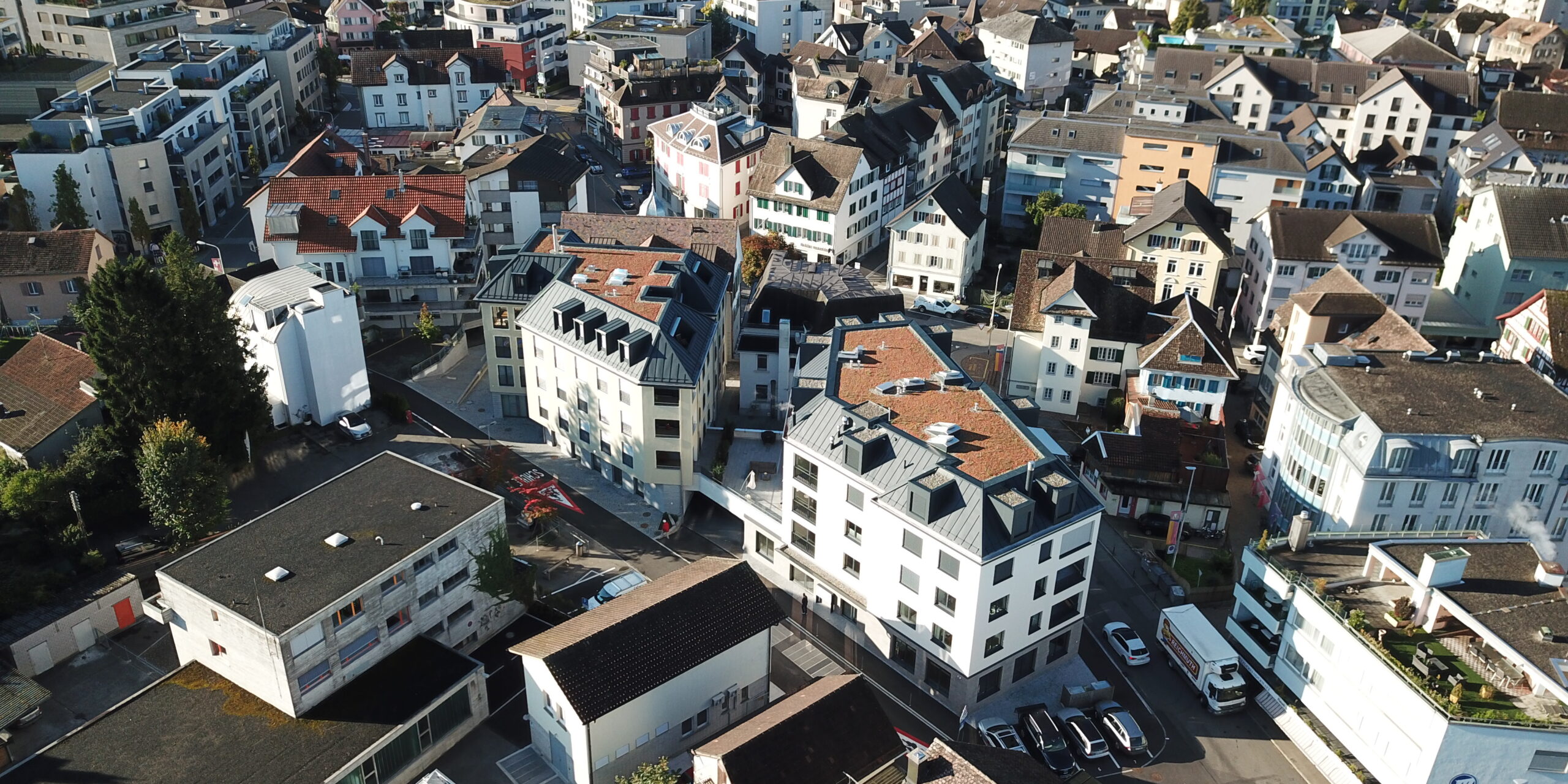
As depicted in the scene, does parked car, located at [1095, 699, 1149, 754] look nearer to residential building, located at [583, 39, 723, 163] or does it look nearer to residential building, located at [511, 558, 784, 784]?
residential building, located at [511, 558, 784, 784]

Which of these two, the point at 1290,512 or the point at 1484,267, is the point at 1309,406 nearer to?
the point at 1290,512

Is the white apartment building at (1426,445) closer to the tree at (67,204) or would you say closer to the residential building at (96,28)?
the tree at (67,204)

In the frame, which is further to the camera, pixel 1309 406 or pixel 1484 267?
pixel 1484 267

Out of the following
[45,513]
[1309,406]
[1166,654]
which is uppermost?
[1309,406]

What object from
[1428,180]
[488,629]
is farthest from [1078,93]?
[488,629]

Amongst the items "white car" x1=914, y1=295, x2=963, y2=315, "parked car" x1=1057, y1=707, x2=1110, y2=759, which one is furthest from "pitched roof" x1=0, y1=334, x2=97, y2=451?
"white car" x1=914, y1=295, x2=963, y2=315

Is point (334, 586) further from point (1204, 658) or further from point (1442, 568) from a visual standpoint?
point (1442, 568)

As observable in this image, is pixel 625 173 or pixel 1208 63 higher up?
pixel 1208 63

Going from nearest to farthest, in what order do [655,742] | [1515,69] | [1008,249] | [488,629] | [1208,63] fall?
[655,742] → [488,629] → [1008,249] → [1208,63] → [1515,69]
